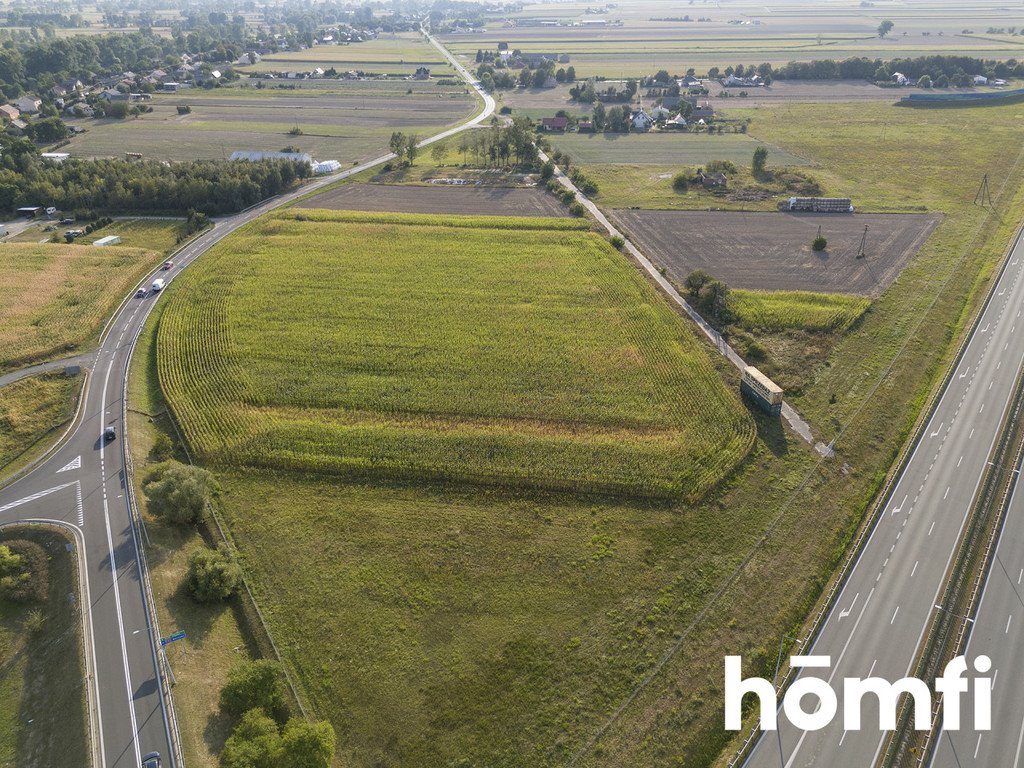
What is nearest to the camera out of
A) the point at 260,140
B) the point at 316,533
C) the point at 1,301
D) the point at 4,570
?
the point at 4,570

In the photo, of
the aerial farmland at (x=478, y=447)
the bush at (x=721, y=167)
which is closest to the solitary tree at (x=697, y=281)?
the aerial farmland at (x=478, y=447)

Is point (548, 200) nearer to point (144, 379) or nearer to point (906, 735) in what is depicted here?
point (144, 379)

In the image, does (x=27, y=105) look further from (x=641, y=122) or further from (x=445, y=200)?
(x=641, y=122)

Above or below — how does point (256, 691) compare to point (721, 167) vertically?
below

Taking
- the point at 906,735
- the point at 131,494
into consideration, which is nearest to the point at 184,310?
the point at 131,494

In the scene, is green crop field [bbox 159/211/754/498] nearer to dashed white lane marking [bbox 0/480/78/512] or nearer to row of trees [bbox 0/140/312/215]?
dashed white lane marking [bbox 0/480/78/512]

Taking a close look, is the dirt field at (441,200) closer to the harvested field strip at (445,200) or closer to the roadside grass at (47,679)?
the harvested field strip at (445,200)

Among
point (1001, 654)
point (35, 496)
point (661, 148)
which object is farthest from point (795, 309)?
point (661, 148)
